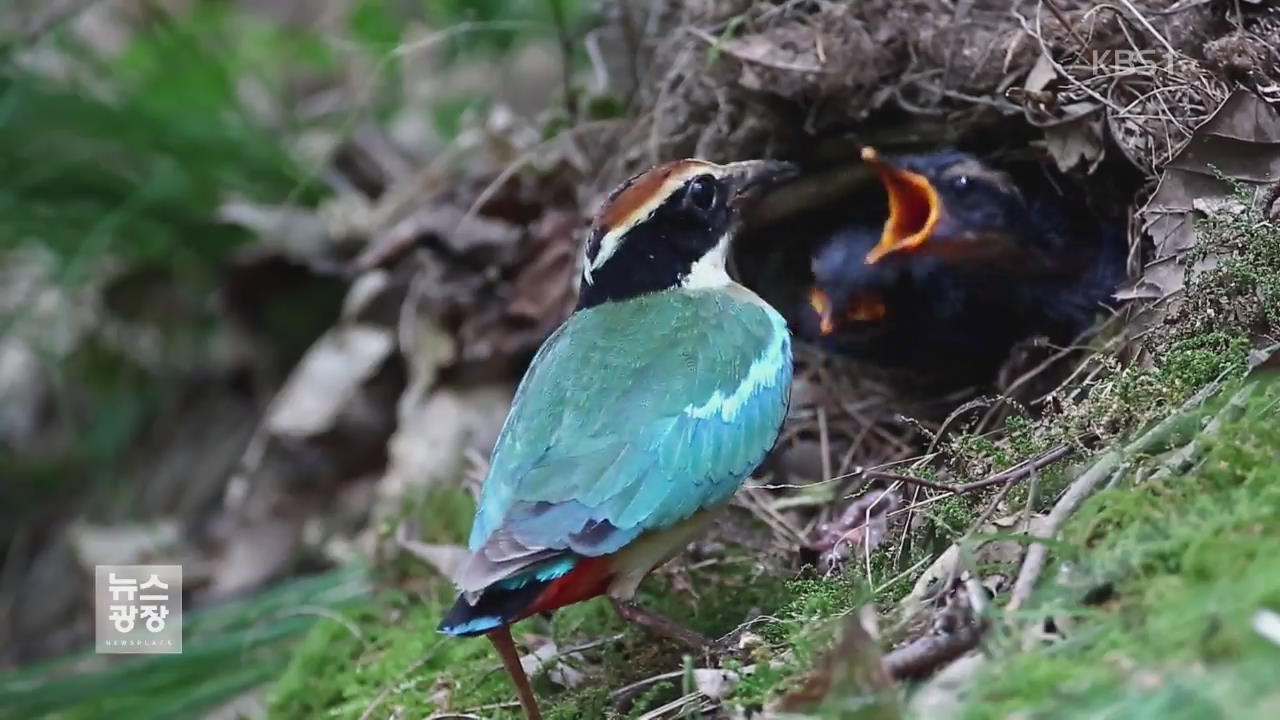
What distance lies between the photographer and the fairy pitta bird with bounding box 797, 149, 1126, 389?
333cm

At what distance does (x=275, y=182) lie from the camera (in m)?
5.77

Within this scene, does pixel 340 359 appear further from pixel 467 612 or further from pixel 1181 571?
pixel 1181 571

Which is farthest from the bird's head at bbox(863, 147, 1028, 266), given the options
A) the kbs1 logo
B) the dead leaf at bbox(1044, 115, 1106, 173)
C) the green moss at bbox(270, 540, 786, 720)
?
the kbs1 logo

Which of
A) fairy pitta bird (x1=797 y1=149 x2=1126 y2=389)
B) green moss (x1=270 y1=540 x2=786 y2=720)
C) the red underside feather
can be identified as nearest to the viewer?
the red underside feather

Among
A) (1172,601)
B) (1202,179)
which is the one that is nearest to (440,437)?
(1202,179)

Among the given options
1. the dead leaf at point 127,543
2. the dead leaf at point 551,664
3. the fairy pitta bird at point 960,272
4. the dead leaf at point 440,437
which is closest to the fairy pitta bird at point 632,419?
the dead leaf at point 551,664

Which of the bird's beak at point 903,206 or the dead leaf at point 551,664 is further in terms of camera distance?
the bird's beak at point 903,206

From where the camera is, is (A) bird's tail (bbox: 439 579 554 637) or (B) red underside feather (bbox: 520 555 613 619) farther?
(B) red underside feather (bbox: 520 555 613 619)

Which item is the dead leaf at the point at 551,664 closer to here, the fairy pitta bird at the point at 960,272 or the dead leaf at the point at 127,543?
the fairy pitta bird at the point at 960,272

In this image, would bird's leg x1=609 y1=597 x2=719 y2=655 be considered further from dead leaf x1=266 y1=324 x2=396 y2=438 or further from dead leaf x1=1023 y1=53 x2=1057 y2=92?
dead leaf x1=266 y1=324 x2=396 y2=438

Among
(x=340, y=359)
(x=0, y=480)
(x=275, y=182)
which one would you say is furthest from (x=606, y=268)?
(x=0, y=480)

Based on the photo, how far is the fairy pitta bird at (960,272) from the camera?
131 inches

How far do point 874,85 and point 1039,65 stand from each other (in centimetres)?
47

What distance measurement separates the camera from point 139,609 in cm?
442
